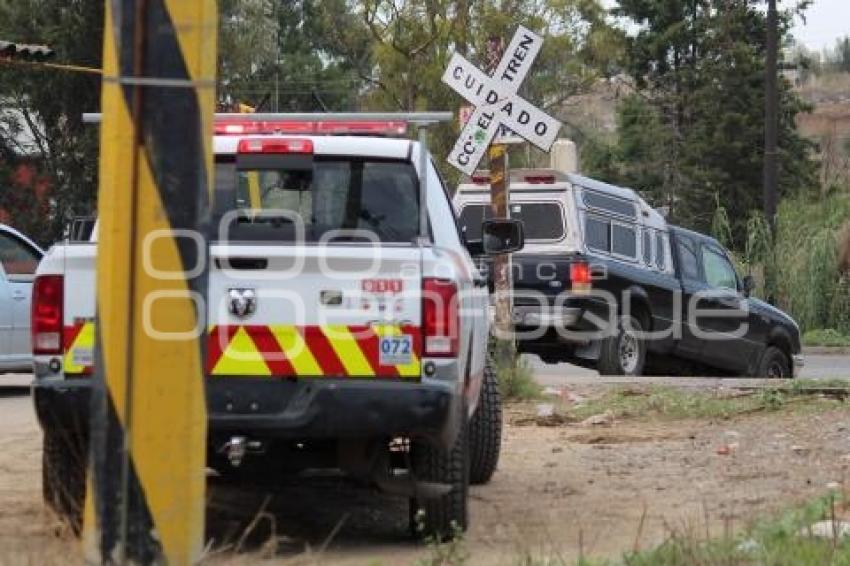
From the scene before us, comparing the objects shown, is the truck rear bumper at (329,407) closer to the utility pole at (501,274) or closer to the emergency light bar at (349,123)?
the emergency light bar at (349,123)

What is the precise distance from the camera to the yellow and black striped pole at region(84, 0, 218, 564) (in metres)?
4.08

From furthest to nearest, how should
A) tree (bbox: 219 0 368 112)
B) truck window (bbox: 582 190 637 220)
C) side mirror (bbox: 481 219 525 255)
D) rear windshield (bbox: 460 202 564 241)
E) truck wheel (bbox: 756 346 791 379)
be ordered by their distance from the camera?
tree (bbox: 219 0 368 112)
truck wheel (bbox: 756 346 791 379)
truck window (bbox: 582 190 637 220)
rear windshield (bbox: 460 202 564 241)
side mirror (bbox: 481 219 525 255)

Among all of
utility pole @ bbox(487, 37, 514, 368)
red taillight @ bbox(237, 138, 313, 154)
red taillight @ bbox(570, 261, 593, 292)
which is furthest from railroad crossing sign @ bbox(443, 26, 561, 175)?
red taillight @ bbox(237, 138, 313, 154)

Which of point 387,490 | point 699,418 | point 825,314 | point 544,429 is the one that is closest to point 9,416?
point 544,429

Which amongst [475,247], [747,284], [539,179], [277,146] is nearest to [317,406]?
[277,146]

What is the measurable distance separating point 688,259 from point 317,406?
12490 mm

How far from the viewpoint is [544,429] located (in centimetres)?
1123

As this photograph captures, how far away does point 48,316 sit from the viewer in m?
6.32

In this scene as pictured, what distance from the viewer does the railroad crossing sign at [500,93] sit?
12.2 meters

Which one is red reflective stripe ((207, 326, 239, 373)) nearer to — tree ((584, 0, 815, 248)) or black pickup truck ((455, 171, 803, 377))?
black pickup truck ((455, 171, 803, 377))

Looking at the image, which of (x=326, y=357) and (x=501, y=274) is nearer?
(x=326, y=357)

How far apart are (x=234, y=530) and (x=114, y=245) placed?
3.35 meters

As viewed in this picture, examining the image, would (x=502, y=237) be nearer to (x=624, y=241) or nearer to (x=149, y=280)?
(x=149, y=280)

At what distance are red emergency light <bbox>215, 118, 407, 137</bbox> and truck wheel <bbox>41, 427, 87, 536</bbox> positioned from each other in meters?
1.72
